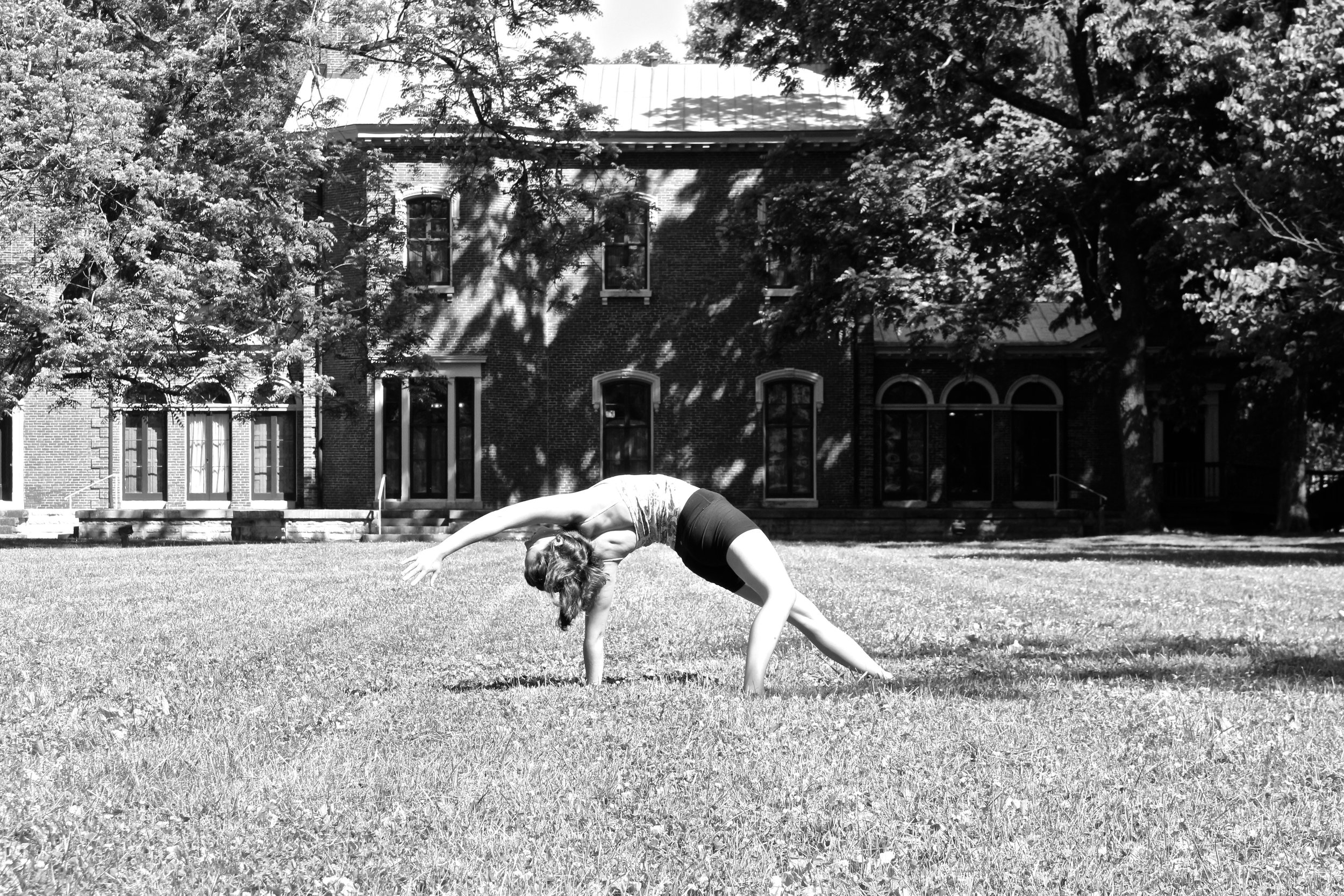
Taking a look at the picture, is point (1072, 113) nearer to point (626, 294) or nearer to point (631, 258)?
point (631, 258)

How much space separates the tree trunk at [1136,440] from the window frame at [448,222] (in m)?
15.3

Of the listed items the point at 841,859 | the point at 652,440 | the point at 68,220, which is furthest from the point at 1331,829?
the point at 652,440

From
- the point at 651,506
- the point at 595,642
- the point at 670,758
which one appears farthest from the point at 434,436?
the point at 670,758

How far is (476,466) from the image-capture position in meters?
33.7

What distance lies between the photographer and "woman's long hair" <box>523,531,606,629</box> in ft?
21.8

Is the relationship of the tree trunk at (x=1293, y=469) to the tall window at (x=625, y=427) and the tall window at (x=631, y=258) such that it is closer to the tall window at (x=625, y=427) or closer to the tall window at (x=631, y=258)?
the tall window at (x=625, y=427)

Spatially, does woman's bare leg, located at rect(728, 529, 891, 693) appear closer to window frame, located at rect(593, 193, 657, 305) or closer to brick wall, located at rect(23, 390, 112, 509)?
window frame, located at rect(593, 193, 657, 305)

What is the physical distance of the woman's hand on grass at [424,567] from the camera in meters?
6.15

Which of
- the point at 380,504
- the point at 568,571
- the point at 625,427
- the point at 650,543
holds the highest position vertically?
the point at 650,543

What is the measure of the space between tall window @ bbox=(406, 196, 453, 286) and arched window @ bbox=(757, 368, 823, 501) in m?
8.22

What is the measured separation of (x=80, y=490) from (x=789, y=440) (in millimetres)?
17648

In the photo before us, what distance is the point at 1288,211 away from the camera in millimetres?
20250

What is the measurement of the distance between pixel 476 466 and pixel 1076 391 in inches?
607

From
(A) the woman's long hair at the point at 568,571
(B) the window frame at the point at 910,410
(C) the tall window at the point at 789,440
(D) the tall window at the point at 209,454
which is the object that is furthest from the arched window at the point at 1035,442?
(A) the woman's long hair at the point at 568,571
